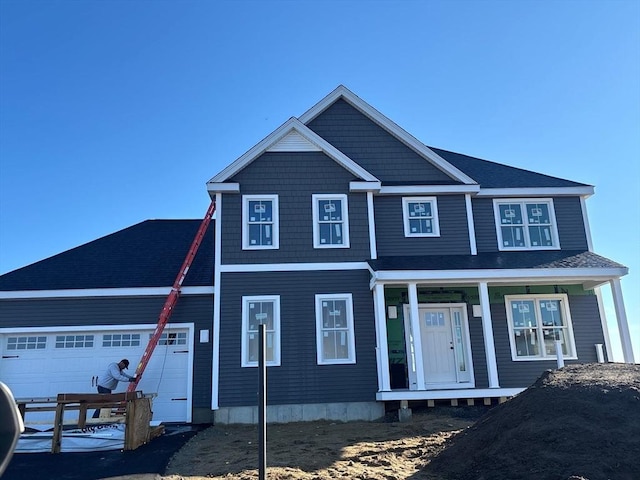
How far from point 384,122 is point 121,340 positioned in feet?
30.0

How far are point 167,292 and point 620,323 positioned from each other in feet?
36.7

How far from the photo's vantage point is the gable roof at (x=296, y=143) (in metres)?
13.5

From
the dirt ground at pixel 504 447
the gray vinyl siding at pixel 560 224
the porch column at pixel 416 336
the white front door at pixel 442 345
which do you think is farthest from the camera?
the gray vinyl siding at pixel 560 224

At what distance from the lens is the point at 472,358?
43.2 feet

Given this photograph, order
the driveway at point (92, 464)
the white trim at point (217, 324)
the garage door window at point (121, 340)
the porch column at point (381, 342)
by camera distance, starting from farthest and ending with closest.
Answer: the garage door window at point (121, 340), the white trim at point (217, 324), the porch column at point (381, 342), the driveway at point (92, 464)

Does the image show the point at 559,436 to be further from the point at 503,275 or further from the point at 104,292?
the point at 104,292

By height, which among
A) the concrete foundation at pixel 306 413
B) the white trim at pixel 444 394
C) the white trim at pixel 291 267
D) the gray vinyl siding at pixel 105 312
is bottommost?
the concrete foundation at pixel 306 413

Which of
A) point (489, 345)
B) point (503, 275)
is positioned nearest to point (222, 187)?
point (503, 275)

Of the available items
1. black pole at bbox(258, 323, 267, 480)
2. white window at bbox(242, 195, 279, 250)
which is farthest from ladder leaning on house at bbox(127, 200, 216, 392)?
black pole at bbox(258, 323, 267, 480)

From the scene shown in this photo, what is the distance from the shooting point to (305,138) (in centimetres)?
1393

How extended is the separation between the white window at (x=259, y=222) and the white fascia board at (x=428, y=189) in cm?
297

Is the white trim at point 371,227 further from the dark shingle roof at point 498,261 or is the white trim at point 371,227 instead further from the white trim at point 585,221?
the white trim at point 585,221

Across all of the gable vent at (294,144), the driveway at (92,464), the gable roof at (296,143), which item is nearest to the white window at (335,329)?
the gable roof at (296,143)

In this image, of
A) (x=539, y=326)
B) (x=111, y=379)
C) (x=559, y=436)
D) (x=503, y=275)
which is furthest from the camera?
(x=539, y=326)
